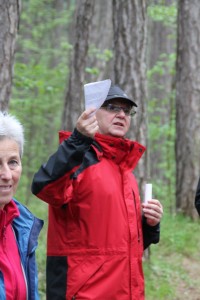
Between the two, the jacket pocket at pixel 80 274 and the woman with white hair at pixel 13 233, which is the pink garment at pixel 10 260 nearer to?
the woman with white hair at pixel 13 233

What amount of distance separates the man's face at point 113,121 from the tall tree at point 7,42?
4.64 feet

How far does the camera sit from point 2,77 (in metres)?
5.27

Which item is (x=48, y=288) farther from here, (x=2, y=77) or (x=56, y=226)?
(x=2, y=77)

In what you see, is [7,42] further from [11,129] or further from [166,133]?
[166,133]

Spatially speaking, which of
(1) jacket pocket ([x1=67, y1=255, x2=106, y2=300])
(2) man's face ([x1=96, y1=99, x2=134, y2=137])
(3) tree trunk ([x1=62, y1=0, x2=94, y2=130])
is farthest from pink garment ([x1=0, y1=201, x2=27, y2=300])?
(3) tree trunk ([x1=62, y1=0, x2=94, y2=130])

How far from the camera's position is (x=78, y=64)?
1056 cm

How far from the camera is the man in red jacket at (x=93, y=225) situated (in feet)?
12.1

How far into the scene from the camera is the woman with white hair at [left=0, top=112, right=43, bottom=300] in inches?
113

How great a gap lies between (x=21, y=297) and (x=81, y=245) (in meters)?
0.93

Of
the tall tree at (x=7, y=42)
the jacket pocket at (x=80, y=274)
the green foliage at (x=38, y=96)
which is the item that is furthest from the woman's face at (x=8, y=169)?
the green foliage at (x=38, y=96)

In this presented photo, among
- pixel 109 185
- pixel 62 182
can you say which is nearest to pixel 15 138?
pixel 62 182

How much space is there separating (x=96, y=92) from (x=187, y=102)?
24.3 ft

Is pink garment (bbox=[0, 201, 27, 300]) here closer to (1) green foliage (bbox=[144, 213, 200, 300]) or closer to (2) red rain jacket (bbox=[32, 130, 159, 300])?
(2) red rain jacket (bbox=[32, 130, 159, 300])

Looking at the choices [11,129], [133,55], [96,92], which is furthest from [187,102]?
[11,129]
